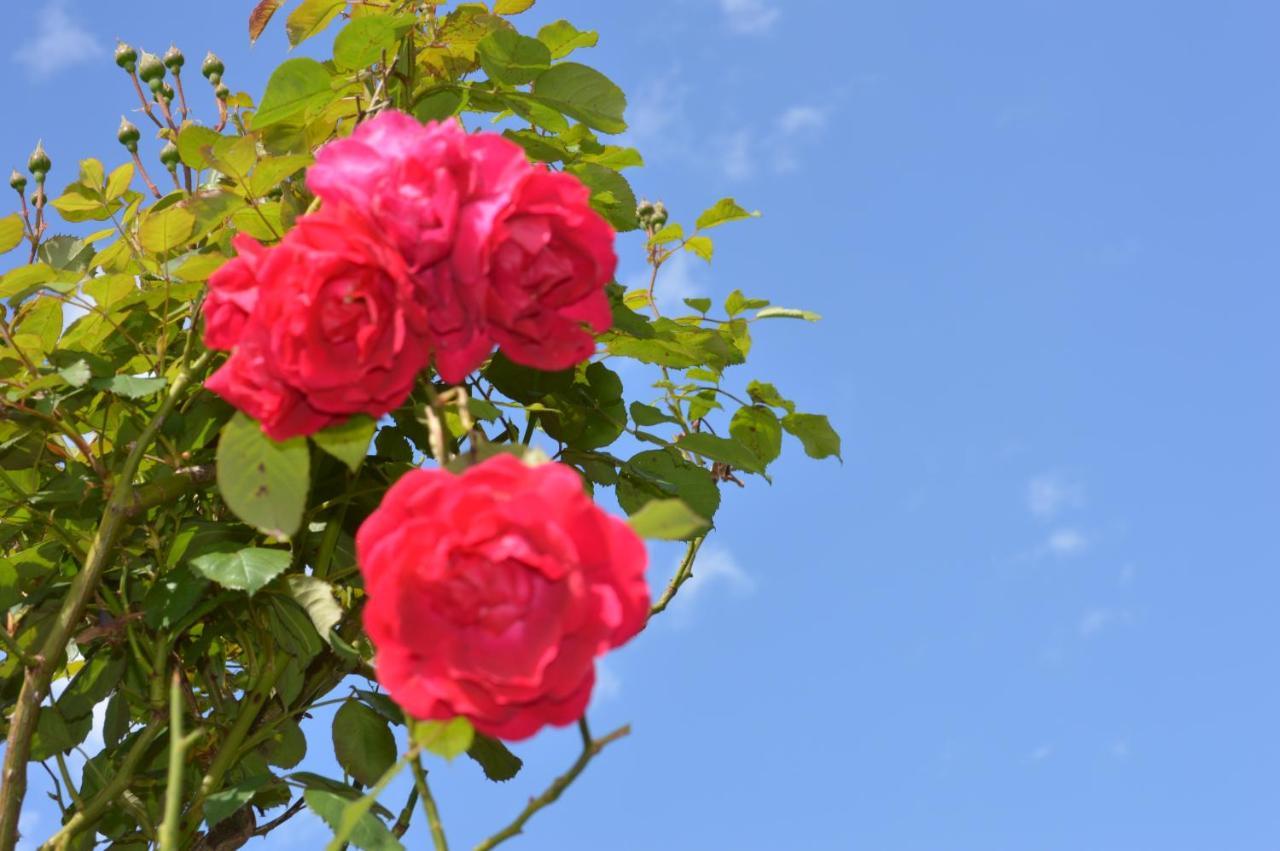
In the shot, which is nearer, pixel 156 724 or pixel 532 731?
pixel 532 731

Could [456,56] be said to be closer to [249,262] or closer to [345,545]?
[345,545]

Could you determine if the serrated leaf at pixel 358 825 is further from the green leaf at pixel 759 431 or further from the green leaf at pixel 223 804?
the green leaf at pixel 759 431

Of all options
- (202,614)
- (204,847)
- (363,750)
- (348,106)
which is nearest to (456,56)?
(348,106)

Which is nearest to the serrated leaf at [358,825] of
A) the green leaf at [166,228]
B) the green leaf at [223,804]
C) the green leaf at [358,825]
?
the green leaf at [358,825]

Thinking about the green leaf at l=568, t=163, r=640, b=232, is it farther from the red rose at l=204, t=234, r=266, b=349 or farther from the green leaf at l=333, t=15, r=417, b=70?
the red rose at l=204, t=234, r=266, b=349

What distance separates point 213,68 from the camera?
221 cm

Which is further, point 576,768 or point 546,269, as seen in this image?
point 546,269

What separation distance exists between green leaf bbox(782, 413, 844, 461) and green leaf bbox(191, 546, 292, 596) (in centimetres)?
110

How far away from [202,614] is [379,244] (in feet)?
2.82

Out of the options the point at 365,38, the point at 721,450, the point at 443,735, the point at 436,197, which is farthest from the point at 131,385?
the point at 721,450

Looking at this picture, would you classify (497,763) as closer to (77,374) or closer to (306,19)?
(77,374)

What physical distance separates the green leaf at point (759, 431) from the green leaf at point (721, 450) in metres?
0.32

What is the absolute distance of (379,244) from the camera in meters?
1.03

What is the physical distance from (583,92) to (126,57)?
0.94 meters
